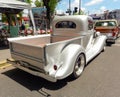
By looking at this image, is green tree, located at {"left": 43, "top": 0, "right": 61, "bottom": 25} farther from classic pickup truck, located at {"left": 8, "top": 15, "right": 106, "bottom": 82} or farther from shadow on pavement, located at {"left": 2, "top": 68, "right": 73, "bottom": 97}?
shadow on pavement, located at {"left": 2, "top": 68, "right": 73, "bottom": 97}

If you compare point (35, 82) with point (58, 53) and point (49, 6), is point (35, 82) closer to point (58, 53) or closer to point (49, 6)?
point (58, 53)

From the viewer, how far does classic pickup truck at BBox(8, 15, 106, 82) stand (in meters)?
3.40

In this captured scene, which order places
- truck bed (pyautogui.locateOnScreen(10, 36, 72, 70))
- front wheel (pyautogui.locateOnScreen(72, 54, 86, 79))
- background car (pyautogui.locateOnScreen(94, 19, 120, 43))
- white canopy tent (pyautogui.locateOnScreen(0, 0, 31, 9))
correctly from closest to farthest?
truck bed (pyautogui.locateOnScreen(10, 36, 72, 70))
front wheel (pyautogui.locateOnScreen(72, 54, 86, 79))
white canopy tent (pyautogui.locateOnScreen(0, 0, 31, 9))
background car (pyautogui.locateOnScreen(94, 19, 120, 43))

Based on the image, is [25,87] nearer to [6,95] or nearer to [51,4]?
[6,95]

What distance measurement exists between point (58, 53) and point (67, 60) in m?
0.30

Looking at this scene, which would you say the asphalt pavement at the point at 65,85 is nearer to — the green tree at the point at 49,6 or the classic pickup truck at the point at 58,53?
the classic pickup truck at the point at 58,53

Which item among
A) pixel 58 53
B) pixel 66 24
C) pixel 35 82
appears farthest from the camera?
pixel 66 24

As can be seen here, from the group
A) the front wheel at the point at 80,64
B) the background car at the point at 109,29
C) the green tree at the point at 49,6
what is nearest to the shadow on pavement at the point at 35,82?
the front wheel at the point at 80,64

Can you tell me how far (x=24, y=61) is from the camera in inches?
158

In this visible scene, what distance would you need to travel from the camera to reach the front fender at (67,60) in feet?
11.4

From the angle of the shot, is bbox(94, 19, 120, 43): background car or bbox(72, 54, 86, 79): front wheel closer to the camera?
bbox(72, 54, 86, 79): front wheel

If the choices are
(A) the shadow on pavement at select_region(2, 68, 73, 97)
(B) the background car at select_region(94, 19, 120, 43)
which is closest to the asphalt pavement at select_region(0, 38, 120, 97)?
(A) the shadow on pavement at select_region(2, 68, 73, 97)

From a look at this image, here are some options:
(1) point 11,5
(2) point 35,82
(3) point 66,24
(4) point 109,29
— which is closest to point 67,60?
(2) point 35,82

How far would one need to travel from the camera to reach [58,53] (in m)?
3.68
